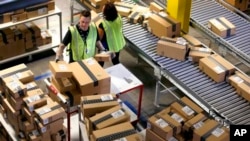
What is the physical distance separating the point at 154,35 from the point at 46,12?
2095 millimetres

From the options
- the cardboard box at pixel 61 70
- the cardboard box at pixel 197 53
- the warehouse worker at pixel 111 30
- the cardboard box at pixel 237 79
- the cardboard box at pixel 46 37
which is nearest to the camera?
the cardboard box at pixel 61 70

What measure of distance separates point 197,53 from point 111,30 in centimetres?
151

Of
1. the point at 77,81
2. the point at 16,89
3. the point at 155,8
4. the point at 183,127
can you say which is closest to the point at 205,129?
the point at 183,127

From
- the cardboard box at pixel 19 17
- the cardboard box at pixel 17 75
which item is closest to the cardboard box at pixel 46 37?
the cardboard box at pixel 19 17

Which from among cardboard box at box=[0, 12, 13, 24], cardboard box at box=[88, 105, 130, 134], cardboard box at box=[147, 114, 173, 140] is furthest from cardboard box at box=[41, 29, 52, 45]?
cardboard box at box=[147, 114, 173, 140]

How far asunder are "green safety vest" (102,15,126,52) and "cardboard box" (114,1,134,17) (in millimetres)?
1154

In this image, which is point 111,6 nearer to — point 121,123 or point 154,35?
point 154,35

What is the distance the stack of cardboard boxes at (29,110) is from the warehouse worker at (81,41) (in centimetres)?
76

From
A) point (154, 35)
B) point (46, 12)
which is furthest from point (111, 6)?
point (46, 12)

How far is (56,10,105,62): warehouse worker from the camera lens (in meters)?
7.23

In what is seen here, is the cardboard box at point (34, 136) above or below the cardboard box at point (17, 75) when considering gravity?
below

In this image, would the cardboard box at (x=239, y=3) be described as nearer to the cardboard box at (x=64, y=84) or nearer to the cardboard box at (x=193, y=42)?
the cardboard box at (x=193, y=42)

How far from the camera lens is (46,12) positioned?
896 cm

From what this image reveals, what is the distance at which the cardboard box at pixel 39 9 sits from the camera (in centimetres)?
875
